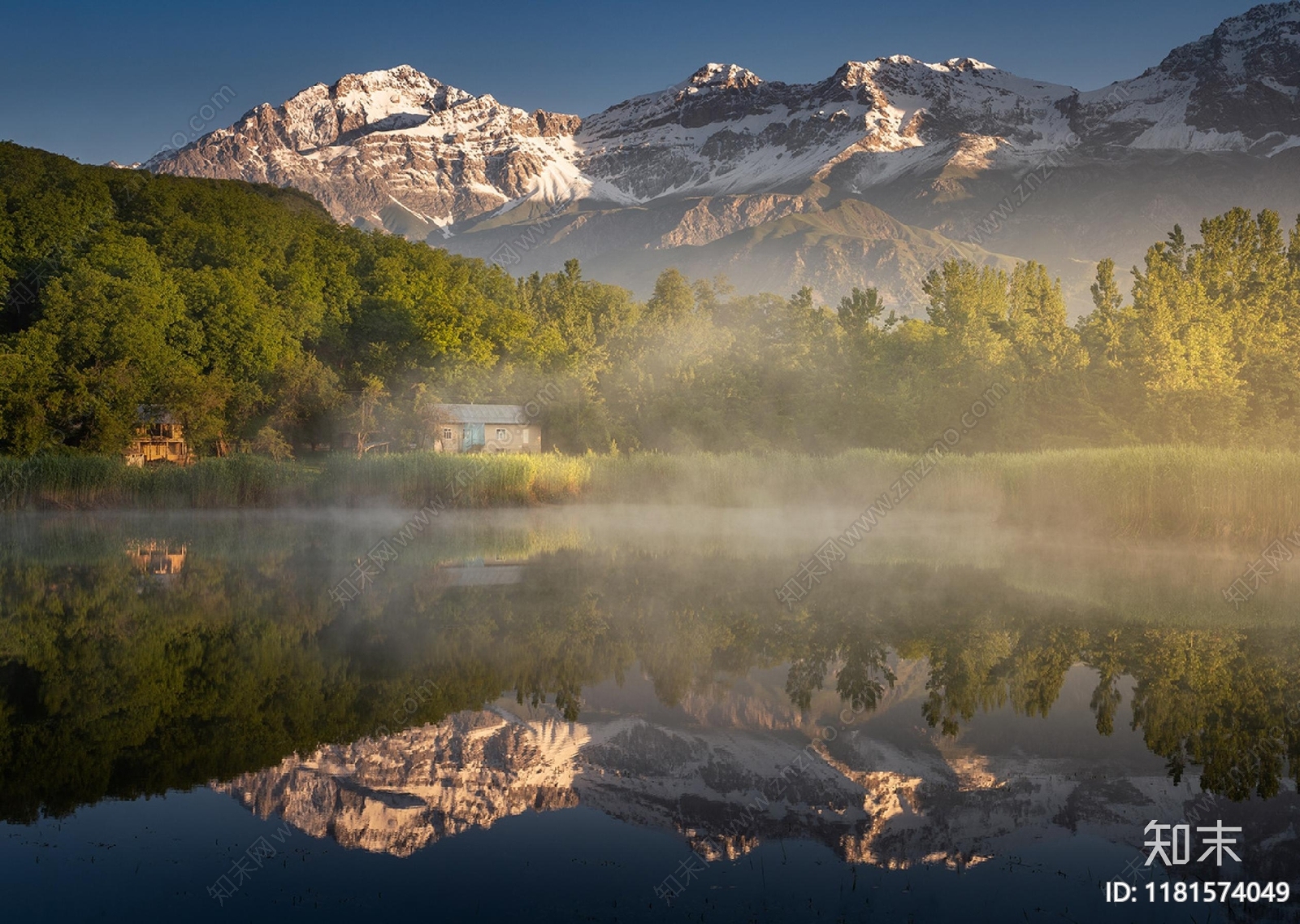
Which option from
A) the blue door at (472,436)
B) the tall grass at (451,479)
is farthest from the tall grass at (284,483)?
the blue door at (472,436)

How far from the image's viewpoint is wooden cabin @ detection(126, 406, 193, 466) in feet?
157

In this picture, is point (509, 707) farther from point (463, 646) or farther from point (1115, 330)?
point (1115, 330)

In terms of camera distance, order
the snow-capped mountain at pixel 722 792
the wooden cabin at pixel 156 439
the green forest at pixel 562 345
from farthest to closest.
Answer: the wooden cabin at pixel 156 439, the green forest at pixel 562 345, the snow-capped mountain at pixel 722 792

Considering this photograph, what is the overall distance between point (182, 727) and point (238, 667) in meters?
2.07

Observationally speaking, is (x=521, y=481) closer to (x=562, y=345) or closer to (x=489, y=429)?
(x=489, y=429)

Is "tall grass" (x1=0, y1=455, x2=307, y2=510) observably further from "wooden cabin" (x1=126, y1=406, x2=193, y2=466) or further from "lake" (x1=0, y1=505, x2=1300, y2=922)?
"lake" (x1=0, y1=505, x2=1300, y2=922)

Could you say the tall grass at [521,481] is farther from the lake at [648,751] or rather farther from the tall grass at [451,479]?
the lake at [648,751]

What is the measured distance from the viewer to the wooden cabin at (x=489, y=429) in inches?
2424

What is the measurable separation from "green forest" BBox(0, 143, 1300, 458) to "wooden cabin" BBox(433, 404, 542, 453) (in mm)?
1274

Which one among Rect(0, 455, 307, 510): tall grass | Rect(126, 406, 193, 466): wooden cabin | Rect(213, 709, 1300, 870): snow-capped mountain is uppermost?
Rect(126, 406, 193, 466): wooden cabin

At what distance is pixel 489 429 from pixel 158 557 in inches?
1715

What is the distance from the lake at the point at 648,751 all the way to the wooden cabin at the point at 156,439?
34.8 m

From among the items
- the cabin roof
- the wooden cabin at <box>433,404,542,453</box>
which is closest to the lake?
the cabin roof

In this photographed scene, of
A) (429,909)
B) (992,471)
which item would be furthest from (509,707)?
(992,471)
